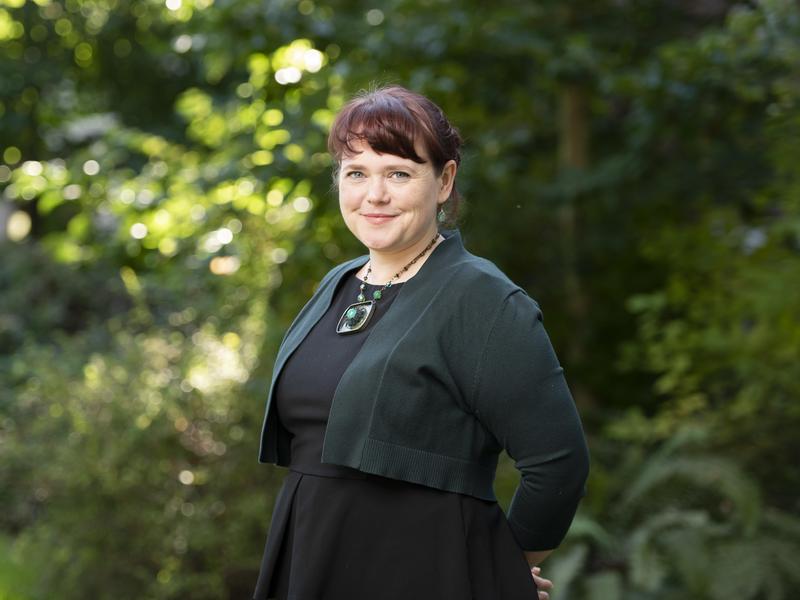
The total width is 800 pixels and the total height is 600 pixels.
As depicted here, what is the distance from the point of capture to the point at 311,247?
539 cm

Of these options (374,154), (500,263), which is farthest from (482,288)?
(500,263)

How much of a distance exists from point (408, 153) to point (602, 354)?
208 inches

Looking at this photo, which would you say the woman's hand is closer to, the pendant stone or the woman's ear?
the pendant stone

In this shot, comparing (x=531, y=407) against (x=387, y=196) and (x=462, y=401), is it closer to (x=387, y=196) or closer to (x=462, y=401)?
(x=462, y=401)

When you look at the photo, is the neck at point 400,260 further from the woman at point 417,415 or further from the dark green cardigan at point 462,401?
the dark green cardigan at point 462,401

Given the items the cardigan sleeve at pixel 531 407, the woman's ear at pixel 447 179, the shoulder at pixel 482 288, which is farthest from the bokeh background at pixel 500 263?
the cardigan sleeve at pixel 531 407

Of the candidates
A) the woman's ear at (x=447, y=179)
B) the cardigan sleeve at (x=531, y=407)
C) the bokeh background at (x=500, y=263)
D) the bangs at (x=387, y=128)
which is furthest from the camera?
the bokeh background at (x=500, y=263)

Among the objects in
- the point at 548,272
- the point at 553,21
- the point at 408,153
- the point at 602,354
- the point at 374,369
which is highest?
the point at 408,153

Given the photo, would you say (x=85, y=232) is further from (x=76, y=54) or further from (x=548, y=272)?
(x=76, y=54)

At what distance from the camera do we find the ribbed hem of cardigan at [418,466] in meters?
2.04

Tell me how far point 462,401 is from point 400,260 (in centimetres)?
36

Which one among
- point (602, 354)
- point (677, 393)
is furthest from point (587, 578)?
point (602, 354)

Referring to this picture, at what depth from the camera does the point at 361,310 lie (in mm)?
2240

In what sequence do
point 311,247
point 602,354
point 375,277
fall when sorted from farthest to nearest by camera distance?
1. point 602,354
2. point 311,247
3. point 375,277
